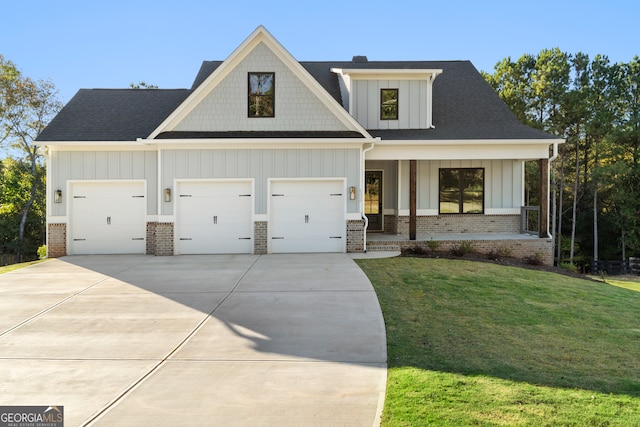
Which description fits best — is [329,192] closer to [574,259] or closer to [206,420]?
[206,420]

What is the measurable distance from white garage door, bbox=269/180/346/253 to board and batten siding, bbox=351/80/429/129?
11.6 ft

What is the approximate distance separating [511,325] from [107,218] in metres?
11.9

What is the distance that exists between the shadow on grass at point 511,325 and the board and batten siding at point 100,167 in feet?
23.8

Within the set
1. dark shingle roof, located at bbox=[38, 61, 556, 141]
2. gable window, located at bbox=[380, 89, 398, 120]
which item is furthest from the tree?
gable window, located at bbox=[380, 89, 398, 120]

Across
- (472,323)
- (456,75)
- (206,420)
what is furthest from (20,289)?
(456,75)

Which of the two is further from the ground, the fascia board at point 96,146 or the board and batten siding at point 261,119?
the board and batten siding at point 261,119

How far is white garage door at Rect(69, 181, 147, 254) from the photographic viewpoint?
14.0m

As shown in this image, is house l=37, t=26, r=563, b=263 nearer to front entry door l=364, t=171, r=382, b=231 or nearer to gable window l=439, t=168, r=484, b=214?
gable window l=439, t=168, r=484, b=214

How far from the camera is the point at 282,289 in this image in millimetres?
8992

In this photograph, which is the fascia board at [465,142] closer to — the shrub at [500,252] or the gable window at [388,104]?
the gable window at [388,104]

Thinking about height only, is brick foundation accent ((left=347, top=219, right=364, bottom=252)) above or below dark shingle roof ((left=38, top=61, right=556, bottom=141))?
below

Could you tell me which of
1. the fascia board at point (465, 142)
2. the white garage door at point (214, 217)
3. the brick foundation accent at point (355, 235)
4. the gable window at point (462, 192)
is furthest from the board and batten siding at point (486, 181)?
the white garage door at point (214, 217)

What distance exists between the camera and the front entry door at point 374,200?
672 inches

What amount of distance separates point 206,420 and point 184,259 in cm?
927
